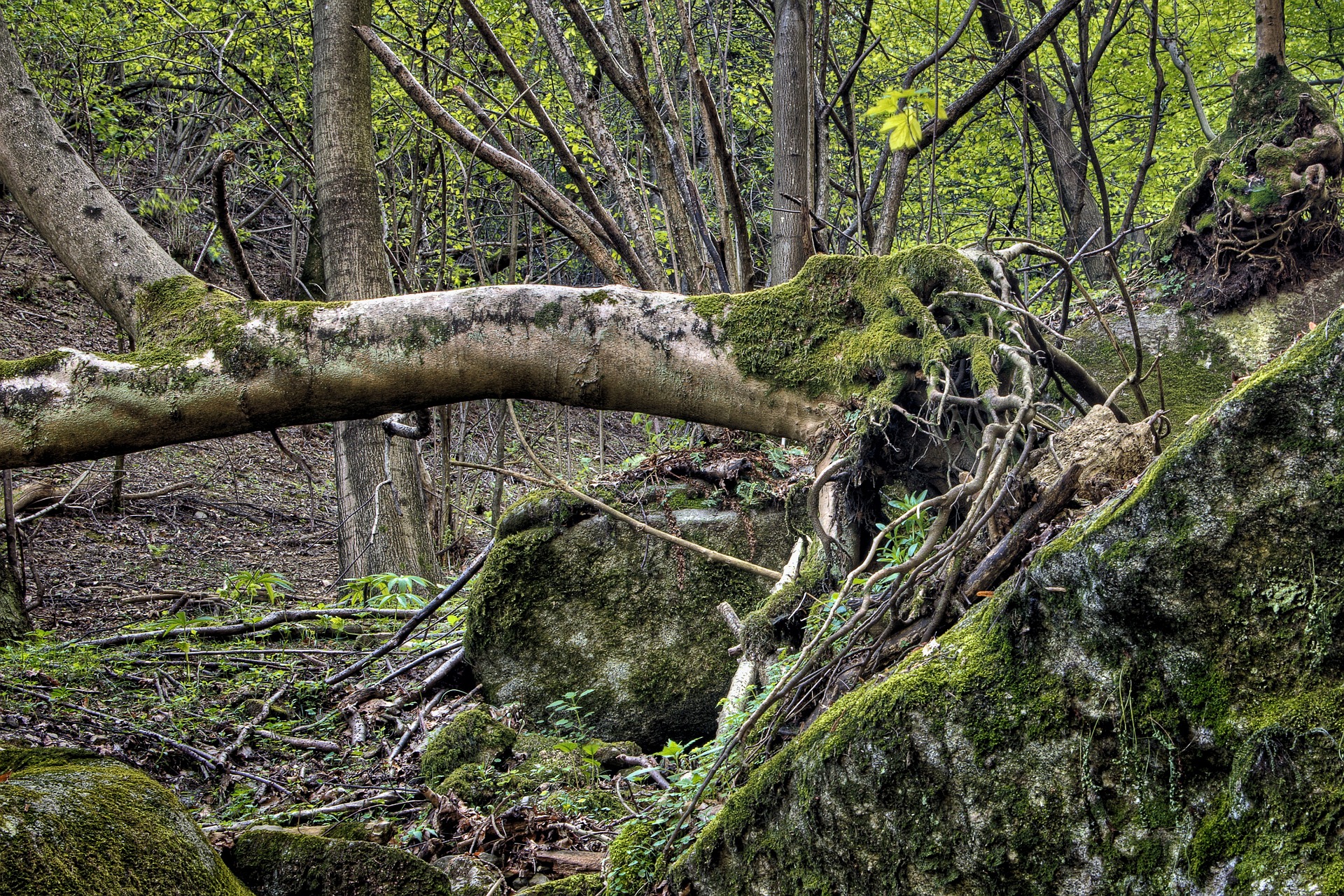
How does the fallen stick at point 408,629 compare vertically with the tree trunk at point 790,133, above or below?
below

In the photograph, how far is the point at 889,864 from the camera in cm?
203

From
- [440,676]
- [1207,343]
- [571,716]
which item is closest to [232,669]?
[440,676]

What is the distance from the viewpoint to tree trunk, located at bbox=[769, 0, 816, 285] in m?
5.75

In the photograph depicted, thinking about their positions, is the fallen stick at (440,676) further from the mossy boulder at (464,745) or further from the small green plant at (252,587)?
the small green plant at (252,587)

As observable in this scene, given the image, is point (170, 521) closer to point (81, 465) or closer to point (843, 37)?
point (81, 465)

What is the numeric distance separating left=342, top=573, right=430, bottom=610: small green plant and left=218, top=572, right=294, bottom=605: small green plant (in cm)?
63

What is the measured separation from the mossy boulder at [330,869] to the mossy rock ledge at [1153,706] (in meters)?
1.43

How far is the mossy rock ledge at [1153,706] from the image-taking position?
1.63 metres

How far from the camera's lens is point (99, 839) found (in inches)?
99.9

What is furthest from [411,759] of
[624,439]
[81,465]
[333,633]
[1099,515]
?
[624,439]

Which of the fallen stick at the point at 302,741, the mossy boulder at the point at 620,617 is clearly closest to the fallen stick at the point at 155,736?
the fallen stick at the point at 302,741

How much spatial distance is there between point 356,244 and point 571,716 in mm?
4148

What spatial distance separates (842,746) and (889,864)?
0.27 m

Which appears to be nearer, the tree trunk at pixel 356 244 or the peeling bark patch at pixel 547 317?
the peeling bark patch at pixel 547 317
